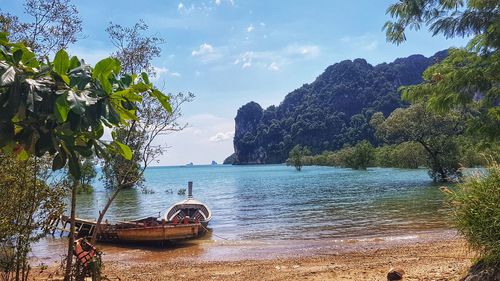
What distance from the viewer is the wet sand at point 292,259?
9.34 meters

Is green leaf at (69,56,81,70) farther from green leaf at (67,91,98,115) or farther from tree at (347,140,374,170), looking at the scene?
tree at (347,140,374,170)

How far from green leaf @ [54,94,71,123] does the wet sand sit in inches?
280

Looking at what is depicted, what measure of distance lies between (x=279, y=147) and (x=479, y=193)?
194m

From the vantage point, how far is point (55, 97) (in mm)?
1767

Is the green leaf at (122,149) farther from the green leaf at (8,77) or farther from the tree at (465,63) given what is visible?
the tree at (465,63)

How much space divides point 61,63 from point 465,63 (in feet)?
25.3

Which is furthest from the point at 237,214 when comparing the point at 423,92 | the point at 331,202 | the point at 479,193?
the point at 479,193

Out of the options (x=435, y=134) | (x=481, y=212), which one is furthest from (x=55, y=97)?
(x=435, y=134)

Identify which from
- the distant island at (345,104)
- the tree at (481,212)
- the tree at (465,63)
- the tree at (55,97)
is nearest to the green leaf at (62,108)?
the tree at (55,97)

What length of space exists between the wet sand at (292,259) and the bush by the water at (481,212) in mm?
1908

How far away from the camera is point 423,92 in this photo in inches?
302

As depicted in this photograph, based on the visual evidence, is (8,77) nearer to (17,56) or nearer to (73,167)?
(17,56)

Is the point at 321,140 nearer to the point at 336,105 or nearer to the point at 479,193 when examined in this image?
the point at 336,105

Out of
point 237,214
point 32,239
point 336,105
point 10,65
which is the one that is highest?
point 336,105
